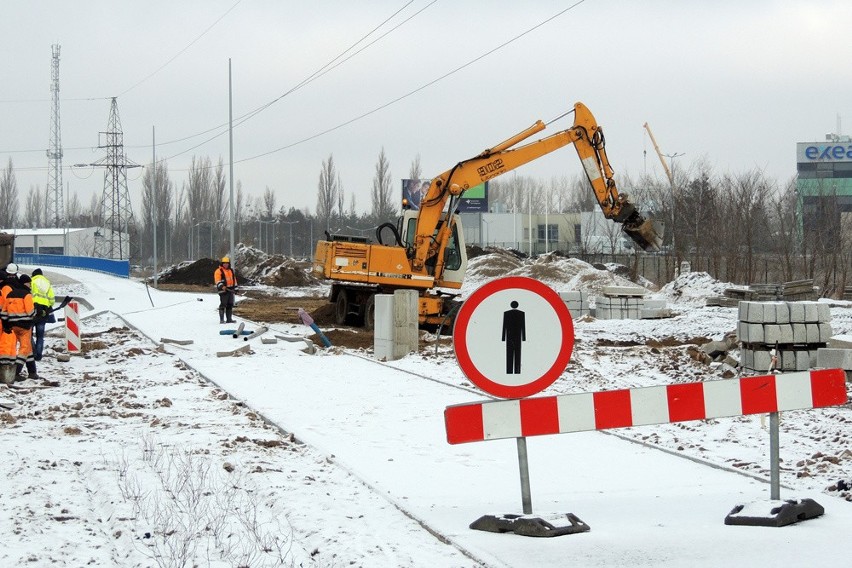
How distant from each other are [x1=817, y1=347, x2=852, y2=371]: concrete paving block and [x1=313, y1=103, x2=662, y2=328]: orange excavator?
10014mm

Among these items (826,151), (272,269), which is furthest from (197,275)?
(826,151)

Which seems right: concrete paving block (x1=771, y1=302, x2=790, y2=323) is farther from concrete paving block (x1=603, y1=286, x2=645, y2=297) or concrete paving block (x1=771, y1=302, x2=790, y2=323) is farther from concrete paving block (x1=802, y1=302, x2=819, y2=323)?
concrete paving block (x1=603, y1=286, x2=645, y2=297)

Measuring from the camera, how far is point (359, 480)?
8406 millimetres

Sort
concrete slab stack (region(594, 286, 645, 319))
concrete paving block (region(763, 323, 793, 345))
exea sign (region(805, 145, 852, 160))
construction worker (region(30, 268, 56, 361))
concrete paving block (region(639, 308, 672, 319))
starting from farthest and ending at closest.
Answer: exea sign (region(805, 145, 852, 160))
concrete slab stack (region(594, 286, 645, 319))
concrete paving block (region(639, 308, 672, 319))
construction worker (region(30, 268, 56, 361))
concrete paving block (region(763, 323, 793, 345))

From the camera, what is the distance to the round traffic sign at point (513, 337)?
264 inches

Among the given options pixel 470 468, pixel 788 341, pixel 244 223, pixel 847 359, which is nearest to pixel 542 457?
pixel 470 468

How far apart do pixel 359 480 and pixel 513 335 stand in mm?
2323

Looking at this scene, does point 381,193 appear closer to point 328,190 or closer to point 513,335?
point 328,190

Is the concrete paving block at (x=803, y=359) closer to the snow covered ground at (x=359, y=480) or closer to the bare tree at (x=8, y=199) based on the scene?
the snow covered ground at (x=359, y=480)

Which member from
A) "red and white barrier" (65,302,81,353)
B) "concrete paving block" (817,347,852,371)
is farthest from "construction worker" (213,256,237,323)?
"concrete paving block" (817,347,852,371)

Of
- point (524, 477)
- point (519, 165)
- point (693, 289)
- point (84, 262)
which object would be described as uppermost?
point (519, 165)

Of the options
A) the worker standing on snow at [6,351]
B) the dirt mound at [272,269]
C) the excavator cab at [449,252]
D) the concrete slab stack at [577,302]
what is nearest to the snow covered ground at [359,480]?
the worker standing on snow at [6,351]

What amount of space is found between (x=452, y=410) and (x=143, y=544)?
2.07 meters

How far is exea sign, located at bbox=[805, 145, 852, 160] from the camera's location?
311ft
